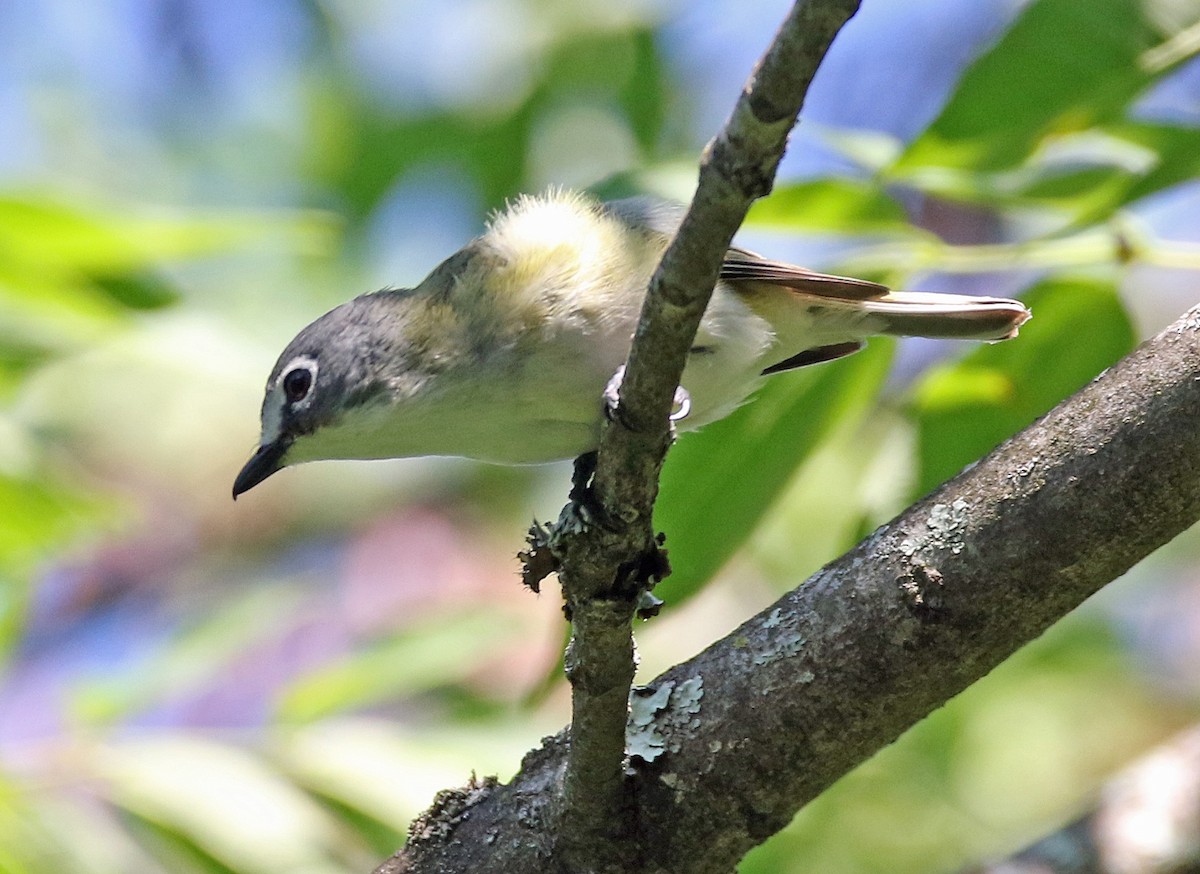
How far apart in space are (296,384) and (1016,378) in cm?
173

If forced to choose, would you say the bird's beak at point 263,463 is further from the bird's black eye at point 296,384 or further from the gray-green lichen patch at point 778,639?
the gray-green lichen patch at point 778,639

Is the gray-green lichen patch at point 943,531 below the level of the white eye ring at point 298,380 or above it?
below

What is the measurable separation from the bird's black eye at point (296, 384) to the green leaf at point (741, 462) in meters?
0.97

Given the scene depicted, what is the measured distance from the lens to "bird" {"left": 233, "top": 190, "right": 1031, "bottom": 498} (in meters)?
2.74

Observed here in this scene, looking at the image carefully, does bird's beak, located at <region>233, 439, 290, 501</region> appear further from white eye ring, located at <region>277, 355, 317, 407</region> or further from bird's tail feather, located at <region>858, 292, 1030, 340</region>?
bird's tail feather, located at <region>858, 292, 1030, 340</region>

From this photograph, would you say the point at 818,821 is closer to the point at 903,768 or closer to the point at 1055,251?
the point at 903,768

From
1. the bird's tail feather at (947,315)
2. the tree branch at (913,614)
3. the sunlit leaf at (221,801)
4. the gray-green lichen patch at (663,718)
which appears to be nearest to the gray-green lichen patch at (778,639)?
the tree branch at (913,614)

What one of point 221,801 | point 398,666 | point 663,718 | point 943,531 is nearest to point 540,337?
point 663,718

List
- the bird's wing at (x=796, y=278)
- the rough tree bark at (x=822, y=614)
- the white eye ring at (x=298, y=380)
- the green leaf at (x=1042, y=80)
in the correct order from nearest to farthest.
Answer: the rough tree bark at (x=822, y=614) → the green leaf at (x=1042, y=80) → the bird's wing at (x=796, y=278) → the white eye ring at (x=298, y=380)

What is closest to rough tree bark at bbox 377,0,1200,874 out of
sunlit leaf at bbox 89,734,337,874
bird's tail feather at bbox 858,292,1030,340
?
bird's tail feather at bbox 858,292,1030,340

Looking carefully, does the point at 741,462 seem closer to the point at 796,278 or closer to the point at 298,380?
the point at 796,278

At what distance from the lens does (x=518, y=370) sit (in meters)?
2.75

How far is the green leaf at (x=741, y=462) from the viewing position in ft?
8.71

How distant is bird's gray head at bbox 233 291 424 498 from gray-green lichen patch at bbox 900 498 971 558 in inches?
50.9
